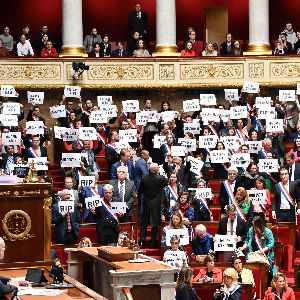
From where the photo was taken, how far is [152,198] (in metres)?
21.0

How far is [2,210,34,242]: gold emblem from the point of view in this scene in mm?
14146

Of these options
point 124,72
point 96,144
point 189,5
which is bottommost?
point 96,144

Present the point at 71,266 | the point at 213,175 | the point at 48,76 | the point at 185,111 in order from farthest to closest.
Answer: the point at 48,76, the point at 185,111, the point at 213,175, the point at 71,266

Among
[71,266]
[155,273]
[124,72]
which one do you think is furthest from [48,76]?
[155,273]

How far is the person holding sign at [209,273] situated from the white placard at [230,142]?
6.65 m

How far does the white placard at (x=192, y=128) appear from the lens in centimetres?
2508

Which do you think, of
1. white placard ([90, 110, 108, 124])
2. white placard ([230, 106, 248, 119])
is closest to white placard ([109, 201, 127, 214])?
white placard ([90, 110, 108, 124])

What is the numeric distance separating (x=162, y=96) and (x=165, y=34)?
1761 mm

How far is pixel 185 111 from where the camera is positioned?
26203 mm

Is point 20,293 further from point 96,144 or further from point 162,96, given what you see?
point 162,96

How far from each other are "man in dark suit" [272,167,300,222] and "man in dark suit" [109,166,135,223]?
8.44 ft

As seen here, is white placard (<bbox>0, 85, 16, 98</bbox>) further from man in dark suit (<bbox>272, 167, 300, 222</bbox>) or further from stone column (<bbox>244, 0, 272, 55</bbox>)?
man in dark suit (<bbox>272, 167, 300, 222</bbox>)

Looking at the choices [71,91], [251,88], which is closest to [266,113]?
[251,88]

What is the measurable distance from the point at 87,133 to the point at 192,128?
248cm
